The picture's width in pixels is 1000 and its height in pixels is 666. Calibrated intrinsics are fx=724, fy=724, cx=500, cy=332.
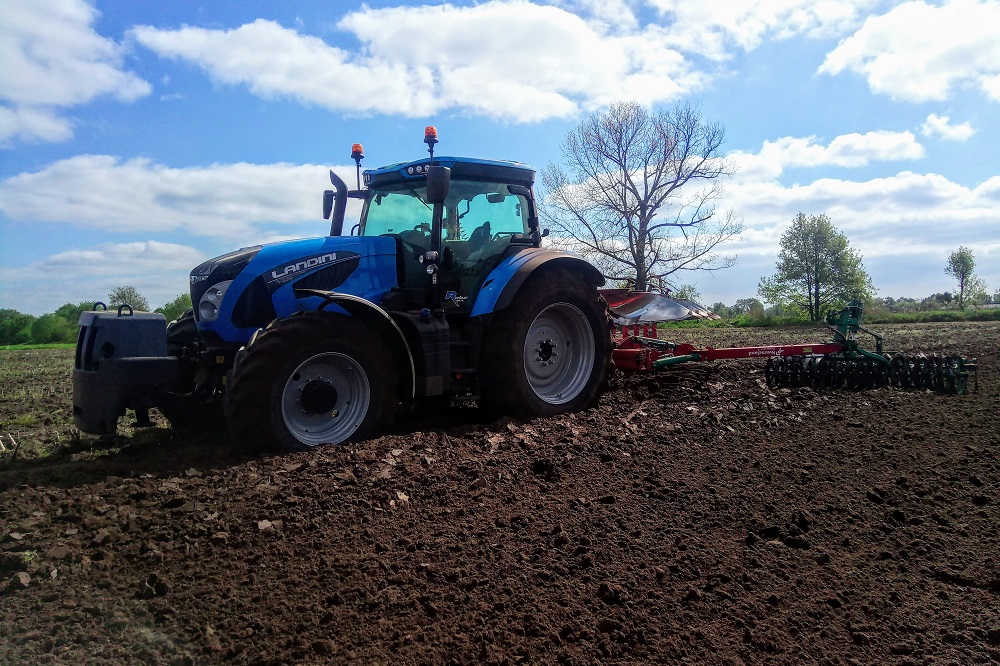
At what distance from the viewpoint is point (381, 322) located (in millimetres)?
5348

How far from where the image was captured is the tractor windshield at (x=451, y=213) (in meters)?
6.24

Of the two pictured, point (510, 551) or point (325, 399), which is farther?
point (325, 399)

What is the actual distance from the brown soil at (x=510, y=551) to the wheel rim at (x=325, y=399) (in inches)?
15.8

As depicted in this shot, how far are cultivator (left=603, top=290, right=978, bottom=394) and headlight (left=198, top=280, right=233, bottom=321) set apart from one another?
416 centimetres

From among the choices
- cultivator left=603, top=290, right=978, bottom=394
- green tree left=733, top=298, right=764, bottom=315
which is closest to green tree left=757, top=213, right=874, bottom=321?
green tree left=733, top=298, right=764, bottom=315

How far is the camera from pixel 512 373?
6.13 m

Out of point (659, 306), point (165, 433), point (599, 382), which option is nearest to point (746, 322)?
point (659, 306)

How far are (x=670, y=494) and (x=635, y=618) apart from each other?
145 centimetres

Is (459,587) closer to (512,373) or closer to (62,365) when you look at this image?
(512,373)

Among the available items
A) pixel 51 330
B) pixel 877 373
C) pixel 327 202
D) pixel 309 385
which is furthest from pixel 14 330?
pixel 877 373

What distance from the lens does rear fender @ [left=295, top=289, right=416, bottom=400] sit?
17.3ft

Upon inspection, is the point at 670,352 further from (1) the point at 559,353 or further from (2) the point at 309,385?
(2) the point at 309,385

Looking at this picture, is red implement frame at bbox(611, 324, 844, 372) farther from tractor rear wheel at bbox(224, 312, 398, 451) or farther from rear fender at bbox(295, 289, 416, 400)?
tractor rear wheel at bbox(224, 312, 398, 451)

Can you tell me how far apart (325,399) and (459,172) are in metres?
2.36
